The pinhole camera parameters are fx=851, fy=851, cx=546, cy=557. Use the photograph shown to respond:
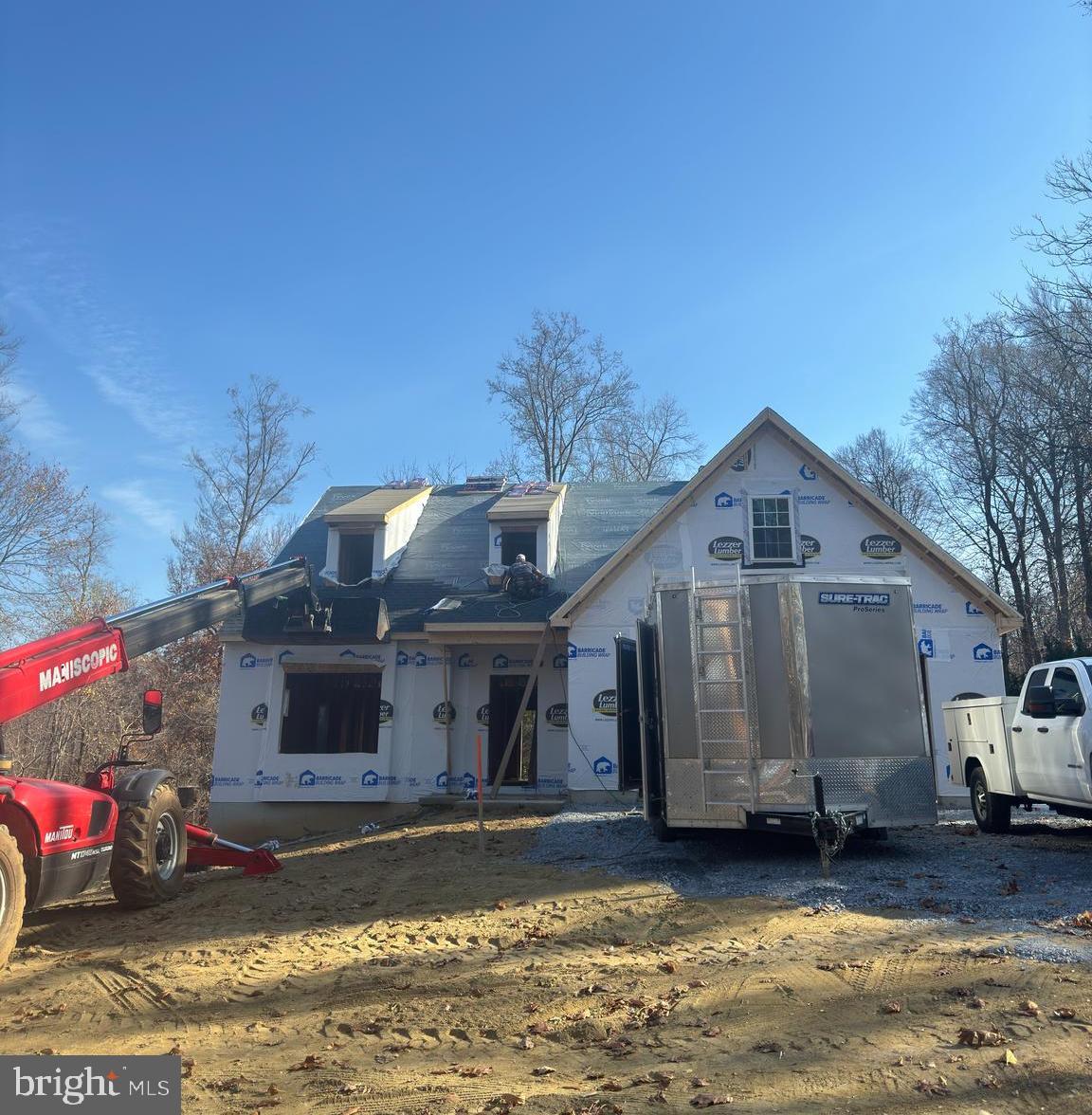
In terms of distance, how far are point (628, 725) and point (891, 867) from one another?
392 cm

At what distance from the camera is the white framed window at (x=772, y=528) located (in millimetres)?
17172

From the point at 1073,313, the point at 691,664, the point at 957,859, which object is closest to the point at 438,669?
the point at 691,664

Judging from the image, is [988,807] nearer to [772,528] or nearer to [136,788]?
[772,528]

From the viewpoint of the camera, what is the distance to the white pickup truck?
9375 millimetres

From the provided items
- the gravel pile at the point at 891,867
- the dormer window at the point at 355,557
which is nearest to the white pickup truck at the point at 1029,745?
the gravel pile at the point at 891,867

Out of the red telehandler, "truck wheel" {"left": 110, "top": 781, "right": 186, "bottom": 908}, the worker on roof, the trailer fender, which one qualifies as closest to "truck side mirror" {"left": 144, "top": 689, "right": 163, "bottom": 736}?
the red telehandler

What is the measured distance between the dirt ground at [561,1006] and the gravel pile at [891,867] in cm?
57

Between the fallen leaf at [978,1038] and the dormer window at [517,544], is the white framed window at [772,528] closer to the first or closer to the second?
the dormer window at [517,544]

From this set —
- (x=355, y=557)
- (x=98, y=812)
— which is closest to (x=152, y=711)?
(x=98, y=812)

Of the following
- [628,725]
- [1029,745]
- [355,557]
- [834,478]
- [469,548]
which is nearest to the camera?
[1029,745]

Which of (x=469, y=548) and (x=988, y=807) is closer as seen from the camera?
(x=988, y=807)

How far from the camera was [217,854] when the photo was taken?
1057 cm

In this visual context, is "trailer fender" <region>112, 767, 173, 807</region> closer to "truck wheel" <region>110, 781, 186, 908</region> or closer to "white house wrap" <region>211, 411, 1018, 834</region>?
"truck wheel" <region>110, 781, 186, 908</region>

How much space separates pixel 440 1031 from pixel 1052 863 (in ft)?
23.9
